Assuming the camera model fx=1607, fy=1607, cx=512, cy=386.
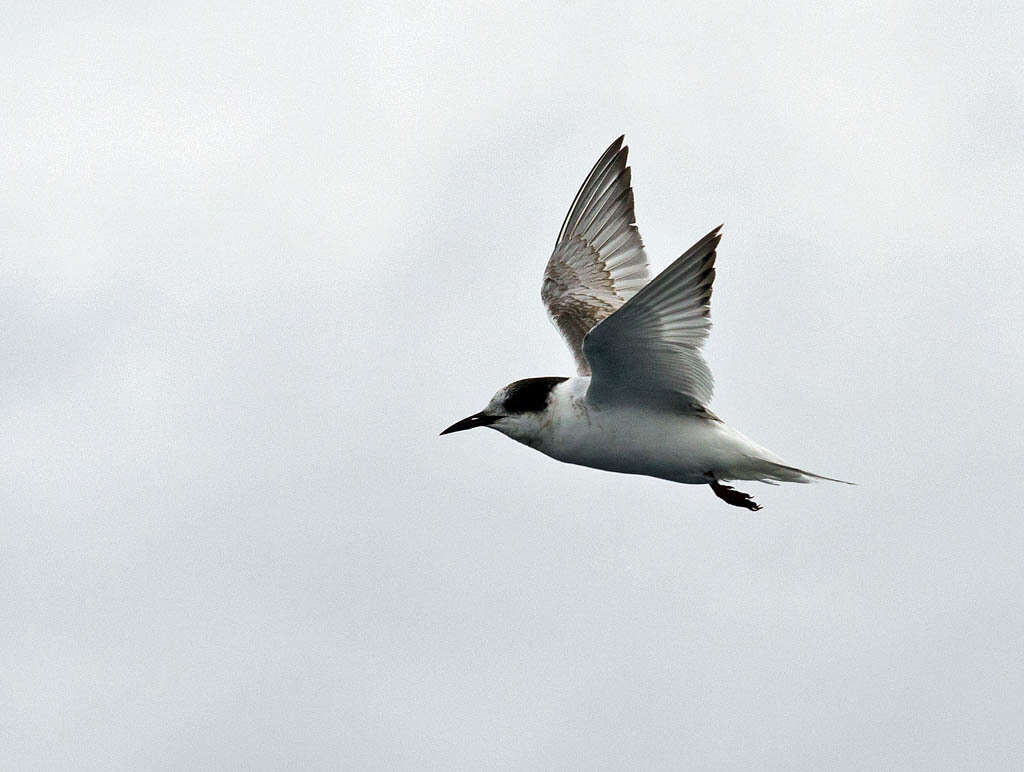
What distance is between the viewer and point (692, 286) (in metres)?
15.0

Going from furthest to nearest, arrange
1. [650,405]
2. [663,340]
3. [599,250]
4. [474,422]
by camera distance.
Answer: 1. [599,250]
2. [474,422]
3. [650,405]
4. [663,340]

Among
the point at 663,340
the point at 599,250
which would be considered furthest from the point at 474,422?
the point at 599,250

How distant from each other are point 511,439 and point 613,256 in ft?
15.7

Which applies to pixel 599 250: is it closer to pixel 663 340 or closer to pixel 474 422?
pixel 474 422

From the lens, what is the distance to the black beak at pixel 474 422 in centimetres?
1767

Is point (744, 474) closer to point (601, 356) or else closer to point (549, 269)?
point (601, 356)

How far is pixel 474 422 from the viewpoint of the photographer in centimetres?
1786

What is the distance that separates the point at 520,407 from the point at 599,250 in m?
5.00

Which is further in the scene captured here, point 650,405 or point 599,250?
point 599,250

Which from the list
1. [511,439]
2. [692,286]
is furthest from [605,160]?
[692,286]

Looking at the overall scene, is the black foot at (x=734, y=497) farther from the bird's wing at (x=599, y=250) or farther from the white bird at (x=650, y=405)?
the bird's wing at (x=599, y=250)

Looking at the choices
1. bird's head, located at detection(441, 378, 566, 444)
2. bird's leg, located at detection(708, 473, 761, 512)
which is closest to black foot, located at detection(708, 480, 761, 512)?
bird's leg, located at detection(708, 473, 761, 512)

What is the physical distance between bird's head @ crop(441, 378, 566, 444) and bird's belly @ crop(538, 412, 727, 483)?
319 millimetres

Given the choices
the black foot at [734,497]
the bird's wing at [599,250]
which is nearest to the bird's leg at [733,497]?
the black foot at [734,497]
